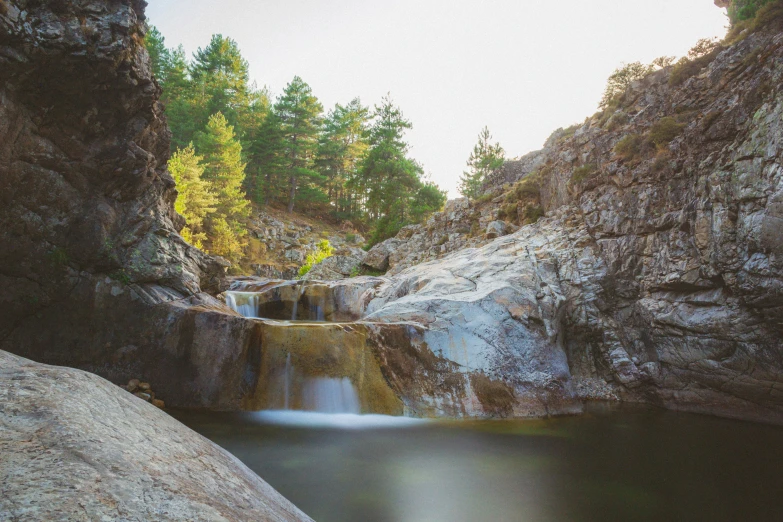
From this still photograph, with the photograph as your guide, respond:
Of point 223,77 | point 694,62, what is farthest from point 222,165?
point 694,62

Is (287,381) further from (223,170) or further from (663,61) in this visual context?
(223,170)

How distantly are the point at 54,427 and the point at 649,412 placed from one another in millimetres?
9703

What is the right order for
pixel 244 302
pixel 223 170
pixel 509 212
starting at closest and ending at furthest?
pixel 244 302 < pixel 509 212 < pixel 223 170

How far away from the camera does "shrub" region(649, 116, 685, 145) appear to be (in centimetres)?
959

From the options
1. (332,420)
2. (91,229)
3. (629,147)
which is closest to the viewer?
(332,420)

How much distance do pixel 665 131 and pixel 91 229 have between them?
13700 mm

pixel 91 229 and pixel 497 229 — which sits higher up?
pixel 497 229

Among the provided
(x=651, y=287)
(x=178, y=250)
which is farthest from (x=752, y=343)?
(x=178, y=250)

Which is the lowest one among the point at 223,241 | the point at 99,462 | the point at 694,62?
the point at 99,462

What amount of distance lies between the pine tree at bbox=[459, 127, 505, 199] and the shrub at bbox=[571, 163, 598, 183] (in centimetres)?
1872

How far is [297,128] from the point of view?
3962cm

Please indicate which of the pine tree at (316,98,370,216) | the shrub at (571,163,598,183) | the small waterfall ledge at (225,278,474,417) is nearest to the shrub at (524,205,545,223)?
the shrub at (571,163,598,183)

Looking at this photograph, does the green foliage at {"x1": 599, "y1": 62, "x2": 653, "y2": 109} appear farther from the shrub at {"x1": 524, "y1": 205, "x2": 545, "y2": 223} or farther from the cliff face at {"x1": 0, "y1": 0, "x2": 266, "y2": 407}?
the cliff face at {"x1": 0, "y1": 0, "x2": 266, "y2": 407}

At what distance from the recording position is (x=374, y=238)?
27641 mm
